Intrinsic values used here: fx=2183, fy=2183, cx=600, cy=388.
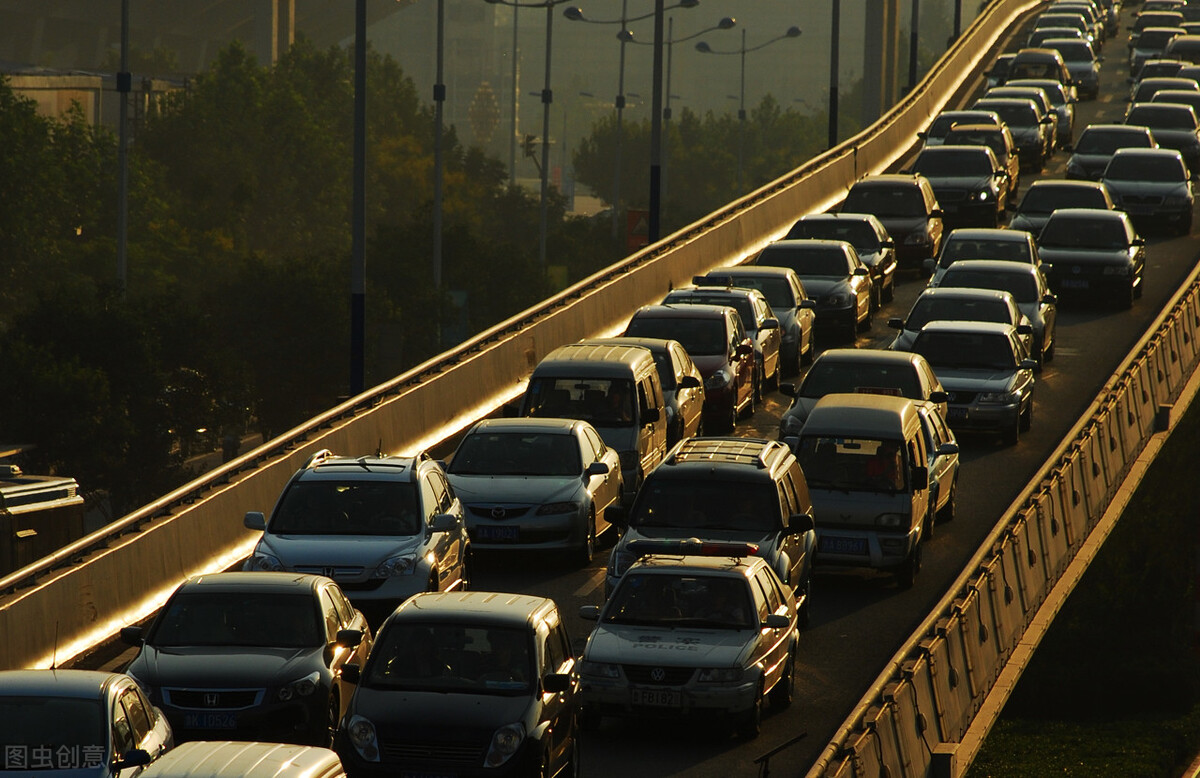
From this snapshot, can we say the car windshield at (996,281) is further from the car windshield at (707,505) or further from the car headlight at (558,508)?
the car windshield at (707,505)

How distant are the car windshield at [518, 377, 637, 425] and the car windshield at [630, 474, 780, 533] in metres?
4.81

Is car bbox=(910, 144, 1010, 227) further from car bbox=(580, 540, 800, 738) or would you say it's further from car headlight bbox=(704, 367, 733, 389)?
car bbox=(580, 540, 800, 738)

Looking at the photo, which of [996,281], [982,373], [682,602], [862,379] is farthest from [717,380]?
[682,602]

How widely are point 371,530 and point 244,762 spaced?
8.15m

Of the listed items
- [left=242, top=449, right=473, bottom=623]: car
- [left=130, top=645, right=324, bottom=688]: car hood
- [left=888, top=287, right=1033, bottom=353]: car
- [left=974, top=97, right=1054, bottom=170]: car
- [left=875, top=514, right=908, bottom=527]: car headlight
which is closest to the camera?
[left=130, top=645, right=324, bottom=688]: car hood

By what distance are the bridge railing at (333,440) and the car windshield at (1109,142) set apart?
6.10 meters

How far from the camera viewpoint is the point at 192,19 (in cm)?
13538

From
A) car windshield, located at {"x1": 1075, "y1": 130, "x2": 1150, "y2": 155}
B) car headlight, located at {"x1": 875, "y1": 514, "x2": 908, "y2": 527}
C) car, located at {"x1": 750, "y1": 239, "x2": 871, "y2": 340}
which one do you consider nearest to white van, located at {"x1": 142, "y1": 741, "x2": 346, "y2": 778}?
car headlight, located at {"x1": 875, "y1": 514, "x2": 908, "y2": 527}

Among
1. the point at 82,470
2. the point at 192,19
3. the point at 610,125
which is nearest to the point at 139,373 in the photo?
the point at 82,470

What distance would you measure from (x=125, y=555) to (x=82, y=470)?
31277 mm

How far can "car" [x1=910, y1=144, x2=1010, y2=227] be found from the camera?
4525 centimetres

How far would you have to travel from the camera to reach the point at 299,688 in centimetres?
1450

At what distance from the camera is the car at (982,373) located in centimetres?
2778

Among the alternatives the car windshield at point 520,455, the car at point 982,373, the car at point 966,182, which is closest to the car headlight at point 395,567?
the car windshield at point 520,455
